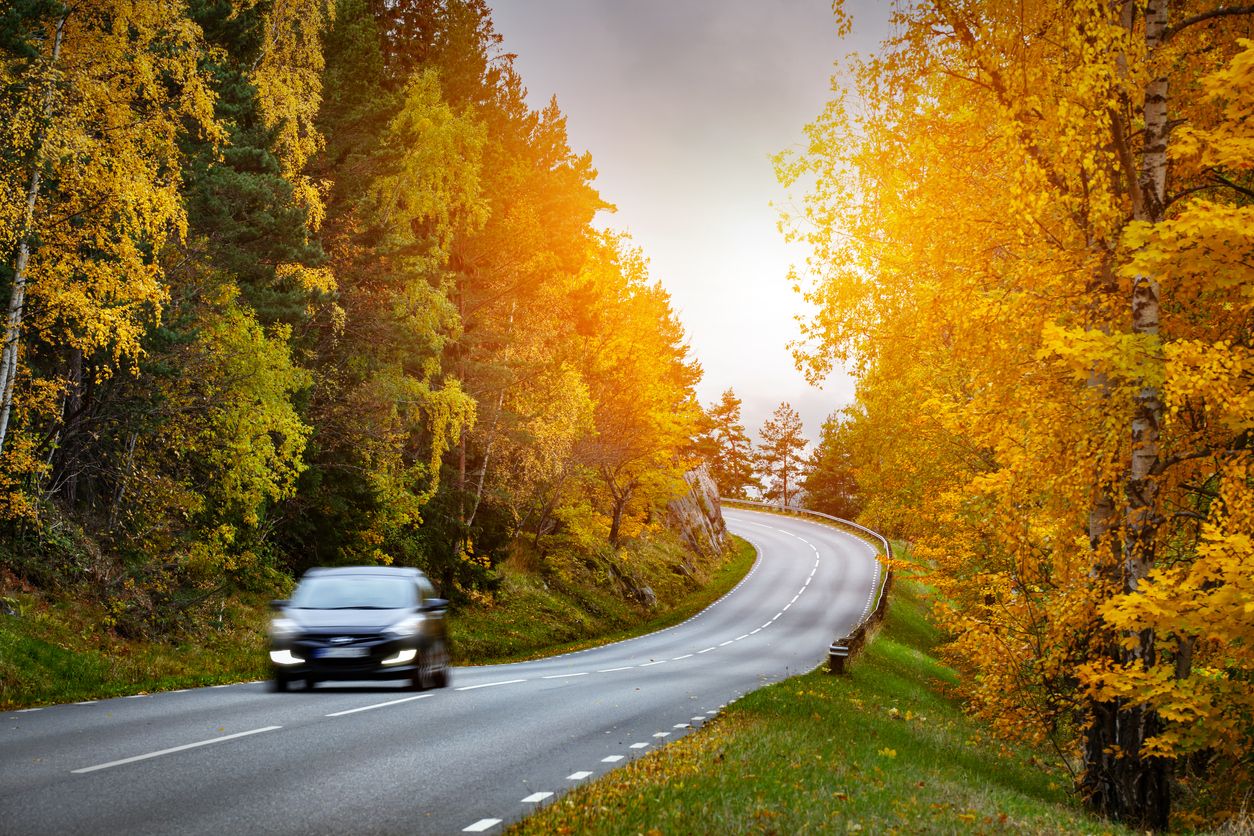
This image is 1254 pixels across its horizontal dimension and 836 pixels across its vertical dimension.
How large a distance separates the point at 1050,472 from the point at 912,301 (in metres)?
6.34

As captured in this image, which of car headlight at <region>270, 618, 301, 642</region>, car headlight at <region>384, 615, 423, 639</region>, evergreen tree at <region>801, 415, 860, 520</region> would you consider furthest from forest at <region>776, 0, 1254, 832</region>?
evergreen tree at <region>801, 415, 860, 520</region>

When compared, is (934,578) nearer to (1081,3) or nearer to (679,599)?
(1081,3)

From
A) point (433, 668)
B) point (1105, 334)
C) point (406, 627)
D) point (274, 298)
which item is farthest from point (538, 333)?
point (1105, 334)

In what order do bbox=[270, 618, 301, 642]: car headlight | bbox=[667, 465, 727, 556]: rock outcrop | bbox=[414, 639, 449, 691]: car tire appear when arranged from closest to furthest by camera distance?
1. bbox=[270, 618, 301, 642]: car headlight
2. bbox=[414, 639, 449, 691]: car tire
3. bbox=[667, 465, 727, 556]: rock outcrop

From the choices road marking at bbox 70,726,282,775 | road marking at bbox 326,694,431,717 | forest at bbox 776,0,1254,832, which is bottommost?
road marking at bbox 326,694,431,717

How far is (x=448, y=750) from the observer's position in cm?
992


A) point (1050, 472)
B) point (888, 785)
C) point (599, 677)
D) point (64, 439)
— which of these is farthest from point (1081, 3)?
point (64, 439)

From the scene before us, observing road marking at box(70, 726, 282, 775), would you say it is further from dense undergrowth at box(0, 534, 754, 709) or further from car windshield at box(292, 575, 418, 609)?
dense undergrowth at box(0, 534, 754, 709)

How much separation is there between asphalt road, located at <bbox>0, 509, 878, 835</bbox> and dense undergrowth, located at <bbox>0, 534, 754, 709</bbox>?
152 centimetres

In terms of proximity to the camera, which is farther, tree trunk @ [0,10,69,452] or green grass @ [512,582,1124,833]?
tree trunk @ [0,10,69,452]

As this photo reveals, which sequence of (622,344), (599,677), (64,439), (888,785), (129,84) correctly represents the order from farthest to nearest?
1. (622,344)
2. (599,677)
3. (64,439)
4. (129,84)
5. (888,785)

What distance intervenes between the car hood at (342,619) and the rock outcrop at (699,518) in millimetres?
40486

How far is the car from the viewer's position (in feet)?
40.6

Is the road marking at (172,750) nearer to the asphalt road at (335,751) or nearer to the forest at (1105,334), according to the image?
the asphalt road at (335,751)
